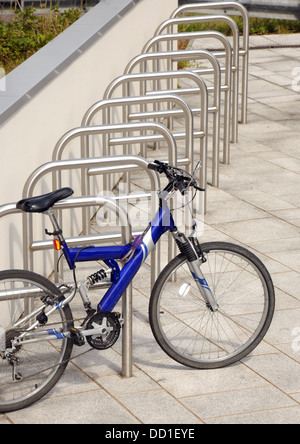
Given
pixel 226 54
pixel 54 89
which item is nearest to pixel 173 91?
pixel 54 89

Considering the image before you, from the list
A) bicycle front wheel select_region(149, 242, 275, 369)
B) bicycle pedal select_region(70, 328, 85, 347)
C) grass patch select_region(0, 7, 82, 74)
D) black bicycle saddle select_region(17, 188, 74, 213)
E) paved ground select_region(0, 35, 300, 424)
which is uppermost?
grass patch select_region(0, 7, 82, 74)

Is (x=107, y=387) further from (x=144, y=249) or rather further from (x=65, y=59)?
(x=65, y=59)

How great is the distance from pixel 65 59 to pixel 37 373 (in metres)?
2.71

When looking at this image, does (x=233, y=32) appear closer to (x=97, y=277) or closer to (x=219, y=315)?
(x=219, y=315)

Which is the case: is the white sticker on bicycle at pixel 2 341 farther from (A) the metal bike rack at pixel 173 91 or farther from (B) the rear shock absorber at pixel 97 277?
(A) the metal bike rack at pixel 173 91

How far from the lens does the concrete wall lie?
18.0 feet

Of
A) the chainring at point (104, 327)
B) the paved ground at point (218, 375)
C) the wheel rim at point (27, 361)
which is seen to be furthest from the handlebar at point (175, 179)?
the paved ground at point (218, 375)

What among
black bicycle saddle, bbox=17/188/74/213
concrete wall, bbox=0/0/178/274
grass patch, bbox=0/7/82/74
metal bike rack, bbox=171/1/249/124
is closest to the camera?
black bicycle saddle, bbox=17/188/74/213

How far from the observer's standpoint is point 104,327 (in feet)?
15.5

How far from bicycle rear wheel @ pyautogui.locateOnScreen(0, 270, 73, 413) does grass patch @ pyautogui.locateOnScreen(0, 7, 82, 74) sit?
4054 mm

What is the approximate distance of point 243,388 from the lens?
485 cm

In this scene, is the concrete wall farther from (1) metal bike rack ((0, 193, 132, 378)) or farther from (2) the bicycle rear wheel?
(2) the bicycle rear wheel

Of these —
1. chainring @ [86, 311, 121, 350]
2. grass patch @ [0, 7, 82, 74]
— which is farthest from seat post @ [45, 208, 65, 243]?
grass patch @ [0, 7, 82, 74]

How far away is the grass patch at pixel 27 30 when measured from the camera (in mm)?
8602
